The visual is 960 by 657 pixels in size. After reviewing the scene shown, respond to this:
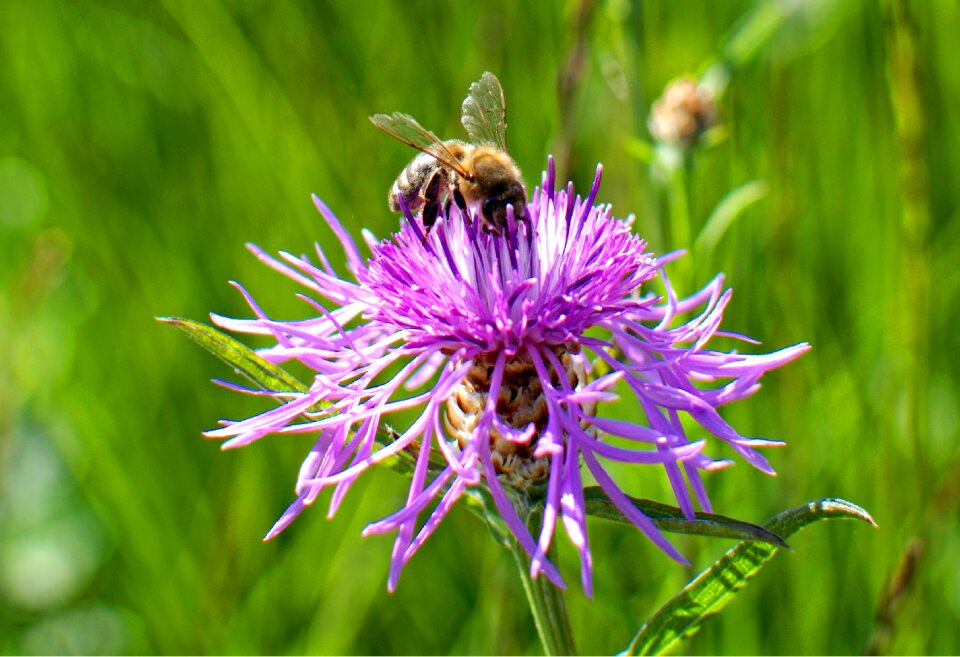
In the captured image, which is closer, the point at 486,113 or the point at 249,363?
the point at 249,363

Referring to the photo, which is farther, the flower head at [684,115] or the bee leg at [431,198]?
the flower head at [684,115]

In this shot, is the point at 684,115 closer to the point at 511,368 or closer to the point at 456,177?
the point at 456,177

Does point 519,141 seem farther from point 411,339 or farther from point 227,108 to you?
point 411,339

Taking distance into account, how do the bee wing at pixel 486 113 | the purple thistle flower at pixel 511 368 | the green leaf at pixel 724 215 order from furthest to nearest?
the green leaf at pixel 724 215 < the bee wing at pixel 486 113 < the purple thistle flower at pixel 511 368

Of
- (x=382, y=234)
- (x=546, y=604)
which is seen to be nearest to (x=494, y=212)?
(x=546, y=604)

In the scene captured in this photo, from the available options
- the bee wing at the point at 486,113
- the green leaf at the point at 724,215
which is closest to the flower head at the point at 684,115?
the green leaf at the point at 724,215

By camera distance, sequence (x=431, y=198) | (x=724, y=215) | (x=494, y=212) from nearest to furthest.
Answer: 1. (x=494, y=212)
2. (x=431, y=198)
3. (x=724, y=215)

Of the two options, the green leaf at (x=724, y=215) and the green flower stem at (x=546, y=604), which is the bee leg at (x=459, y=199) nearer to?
the green flower stem at (x=546, y=604)

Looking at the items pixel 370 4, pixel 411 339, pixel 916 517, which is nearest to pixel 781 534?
pixel 411 339
